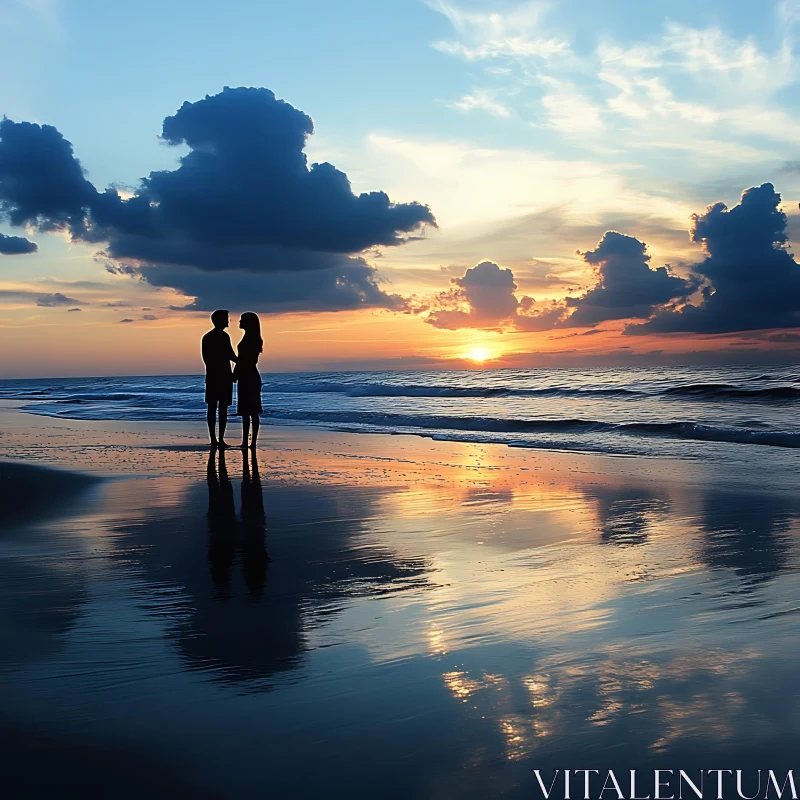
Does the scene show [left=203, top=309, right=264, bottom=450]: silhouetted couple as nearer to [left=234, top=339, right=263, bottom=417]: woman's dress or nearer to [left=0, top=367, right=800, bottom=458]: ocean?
[left=234, top=339, right=263, bottom=417]: woman's dress

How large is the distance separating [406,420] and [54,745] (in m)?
17.6

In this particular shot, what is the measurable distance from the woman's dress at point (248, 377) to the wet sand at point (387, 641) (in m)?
4.45

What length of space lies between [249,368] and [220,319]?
894 mm

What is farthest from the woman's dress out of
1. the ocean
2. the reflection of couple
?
the ocean

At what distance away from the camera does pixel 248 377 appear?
38.1 feet

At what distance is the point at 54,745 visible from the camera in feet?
7.42

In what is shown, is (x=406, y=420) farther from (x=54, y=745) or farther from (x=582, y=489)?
(x=54, y=745)

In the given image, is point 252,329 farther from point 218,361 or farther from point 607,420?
point 607,420

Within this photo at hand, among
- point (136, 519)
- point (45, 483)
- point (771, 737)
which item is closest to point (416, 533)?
point (136, 519)

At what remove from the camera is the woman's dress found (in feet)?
38.2

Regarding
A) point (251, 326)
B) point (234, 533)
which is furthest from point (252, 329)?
point (234, 533)

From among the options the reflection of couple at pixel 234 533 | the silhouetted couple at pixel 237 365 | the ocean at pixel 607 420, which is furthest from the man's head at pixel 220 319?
the ocean at pixel 607 420

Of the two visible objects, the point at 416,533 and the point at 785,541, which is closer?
the point at 785,541

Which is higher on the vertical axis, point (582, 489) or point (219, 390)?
point (219, 390)
